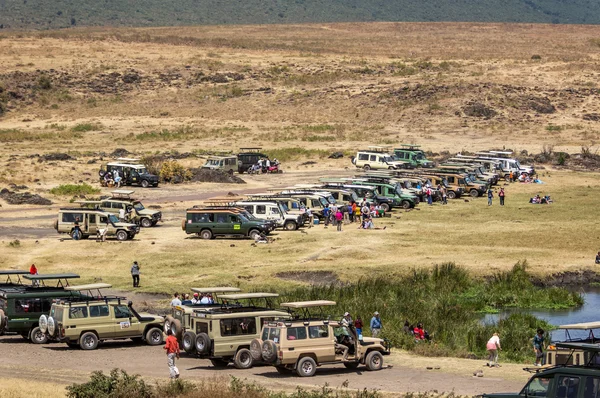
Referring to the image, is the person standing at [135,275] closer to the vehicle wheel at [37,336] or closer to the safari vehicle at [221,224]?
the vehicle wheel at [37,336]

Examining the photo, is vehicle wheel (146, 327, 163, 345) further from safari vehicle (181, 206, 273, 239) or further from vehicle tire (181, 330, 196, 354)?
safari vehicle (181, 206, 273, 239)

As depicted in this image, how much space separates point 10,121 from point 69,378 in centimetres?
8380

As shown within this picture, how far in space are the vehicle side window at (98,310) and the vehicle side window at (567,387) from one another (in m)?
15.8

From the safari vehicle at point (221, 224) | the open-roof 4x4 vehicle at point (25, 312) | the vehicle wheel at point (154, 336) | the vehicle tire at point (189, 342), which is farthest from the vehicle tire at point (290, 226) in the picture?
the vehicle tire at point (189, 342)

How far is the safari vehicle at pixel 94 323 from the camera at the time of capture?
32.1 m

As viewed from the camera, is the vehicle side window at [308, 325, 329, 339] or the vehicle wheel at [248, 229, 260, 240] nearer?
the vehicle side window at [308, 325, 329, 339]

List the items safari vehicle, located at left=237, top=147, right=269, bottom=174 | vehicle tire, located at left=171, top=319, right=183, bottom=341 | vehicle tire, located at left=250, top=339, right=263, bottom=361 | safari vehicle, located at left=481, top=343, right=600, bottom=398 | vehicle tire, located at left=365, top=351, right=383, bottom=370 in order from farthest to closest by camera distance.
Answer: safari vehicle, located at left=237, top=147, right=269, bottom=174 < vehicle tire, located at left=171, top=319, right=183, bottom=341 < vehicle tire, located at left=365, top=351, right=383, bottom=370 < vehicle tire, located at left=250, top=339, right=263, bottom=361 < safari vehicle, located at left=481, top=343, right=600, bottom=398

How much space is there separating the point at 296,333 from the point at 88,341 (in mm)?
7355

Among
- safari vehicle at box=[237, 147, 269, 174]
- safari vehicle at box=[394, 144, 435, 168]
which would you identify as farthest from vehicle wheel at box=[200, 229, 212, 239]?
safari vehicle at box=[394, 144, 435, 168]

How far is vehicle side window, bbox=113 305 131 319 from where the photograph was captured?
32906 millimetres

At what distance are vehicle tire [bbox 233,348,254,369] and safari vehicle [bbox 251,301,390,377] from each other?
0.89m

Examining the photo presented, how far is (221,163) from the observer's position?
79.2m

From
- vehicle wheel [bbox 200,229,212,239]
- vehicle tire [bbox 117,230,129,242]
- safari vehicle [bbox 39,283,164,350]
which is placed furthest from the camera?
vehicle wheel [bbox 200,229,212,239]

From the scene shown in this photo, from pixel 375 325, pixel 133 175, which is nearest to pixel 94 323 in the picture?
pixel 375 325
